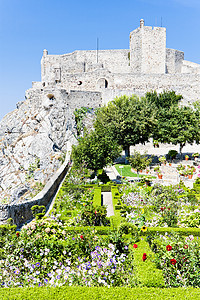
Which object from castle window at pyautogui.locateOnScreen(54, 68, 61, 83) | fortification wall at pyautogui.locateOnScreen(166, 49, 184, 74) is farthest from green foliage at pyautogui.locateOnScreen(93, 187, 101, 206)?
fortification wall at pyautogui.locateOnScreen(166, 49, 184, 74)

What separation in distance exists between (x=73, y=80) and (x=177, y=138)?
14461 mm

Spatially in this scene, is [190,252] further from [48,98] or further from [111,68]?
Result: [111,68]

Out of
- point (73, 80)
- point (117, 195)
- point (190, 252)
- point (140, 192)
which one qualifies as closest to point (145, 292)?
point (190, 252)

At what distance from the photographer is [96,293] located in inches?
177

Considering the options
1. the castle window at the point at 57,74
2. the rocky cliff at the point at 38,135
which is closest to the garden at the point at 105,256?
the rocky cliff at the point at 38,135

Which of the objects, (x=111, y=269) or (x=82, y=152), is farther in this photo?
(x=82, y=152)

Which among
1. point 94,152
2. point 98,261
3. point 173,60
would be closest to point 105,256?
point 98,261

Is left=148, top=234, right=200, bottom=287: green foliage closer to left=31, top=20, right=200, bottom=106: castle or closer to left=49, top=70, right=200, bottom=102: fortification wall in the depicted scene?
left=31, top=20, right=200, bottom=106: castle

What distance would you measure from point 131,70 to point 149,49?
3676 mm

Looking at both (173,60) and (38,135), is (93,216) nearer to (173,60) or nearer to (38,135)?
(38,135)

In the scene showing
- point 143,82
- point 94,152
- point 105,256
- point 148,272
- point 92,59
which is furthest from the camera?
point 92,59

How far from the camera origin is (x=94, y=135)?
17.0 m

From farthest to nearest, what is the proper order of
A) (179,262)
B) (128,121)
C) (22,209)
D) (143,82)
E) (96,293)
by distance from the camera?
(143,82) < (128,121) < (22,209) < (179,262) < (96,293)

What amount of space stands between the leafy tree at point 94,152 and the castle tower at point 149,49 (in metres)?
21.5
